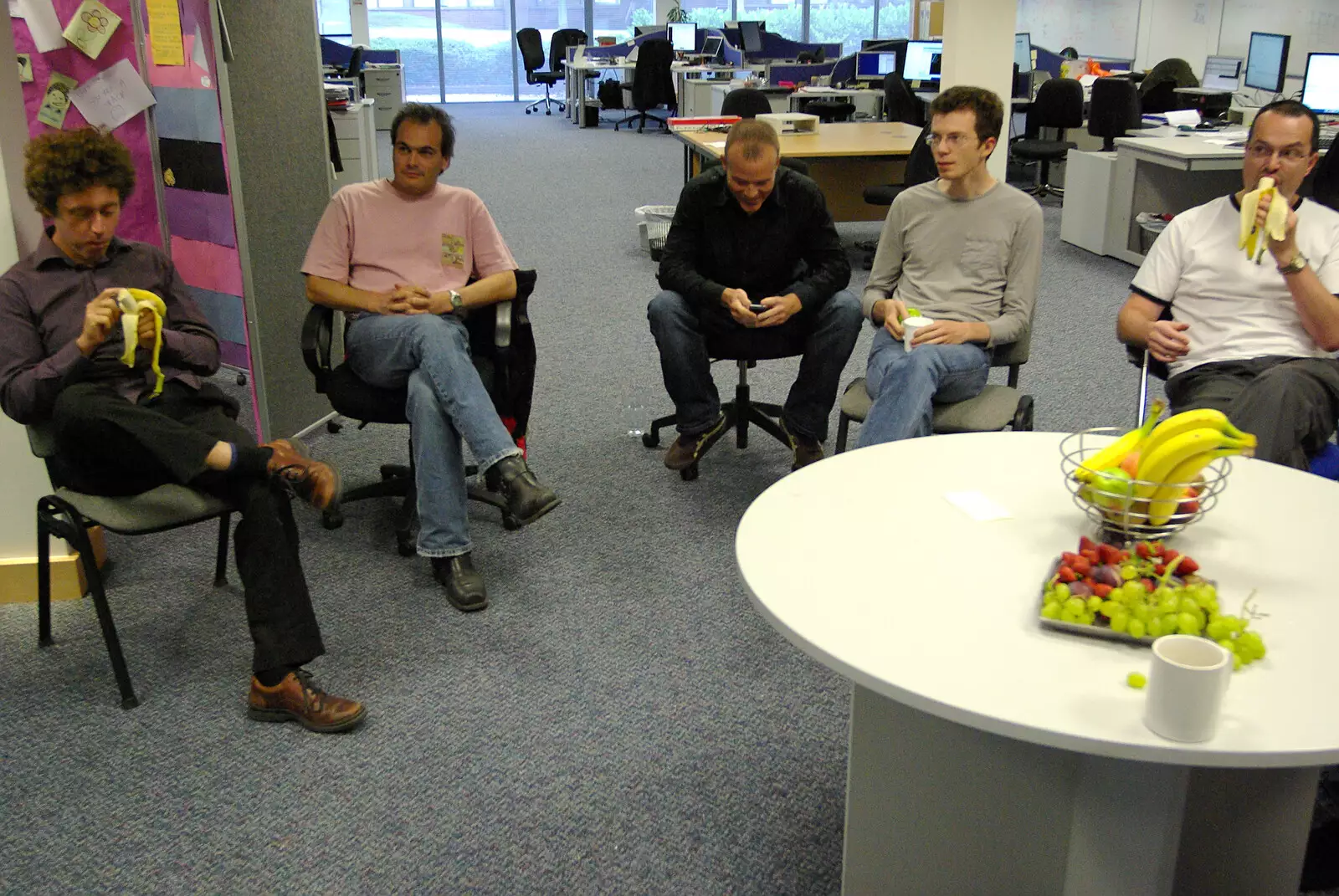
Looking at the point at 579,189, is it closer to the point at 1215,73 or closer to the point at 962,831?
the point at 1215,73

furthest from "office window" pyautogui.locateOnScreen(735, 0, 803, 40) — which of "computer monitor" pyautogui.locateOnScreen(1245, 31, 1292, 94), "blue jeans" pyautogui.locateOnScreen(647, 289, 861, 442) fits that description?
"blue jeans" pyautogui.locateOnScreen(647, 289, 861, 442)

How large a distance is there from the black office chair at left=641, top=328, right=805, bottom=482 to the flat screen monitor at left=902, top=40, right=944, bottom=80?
6093mm

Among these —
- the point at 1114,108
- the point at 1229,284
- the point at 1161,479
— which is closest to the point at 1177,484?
the point at 1161,479

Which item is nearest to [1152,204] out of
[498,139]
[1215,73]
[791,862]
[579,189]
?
[1215,73]

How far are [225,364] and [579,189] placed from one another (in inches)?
191

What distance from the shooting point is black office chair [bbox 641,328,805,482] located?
125 inches

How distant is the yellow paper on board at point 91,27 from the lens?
319cm

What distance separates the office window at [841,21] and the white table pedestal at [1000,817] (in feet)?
50.4

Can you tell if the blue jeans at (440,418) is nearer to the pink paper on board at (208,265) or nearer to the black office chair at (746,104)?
the pink paper on board at (208,265)

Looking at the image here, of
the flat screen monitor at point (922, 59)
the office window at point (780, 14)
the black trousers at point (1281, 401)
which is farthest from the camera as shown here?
the office window at point (780, 14)

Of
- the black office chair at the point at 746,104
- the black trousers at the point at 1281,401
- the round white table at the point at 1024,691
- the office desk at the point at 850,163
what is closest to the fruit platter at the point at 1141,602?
the round white table at the point at 1024,691

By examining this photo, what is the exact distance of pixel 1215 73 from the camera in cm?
815

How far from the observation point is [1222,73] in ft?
26.5

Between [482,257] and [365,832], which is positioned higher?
[482,257]
